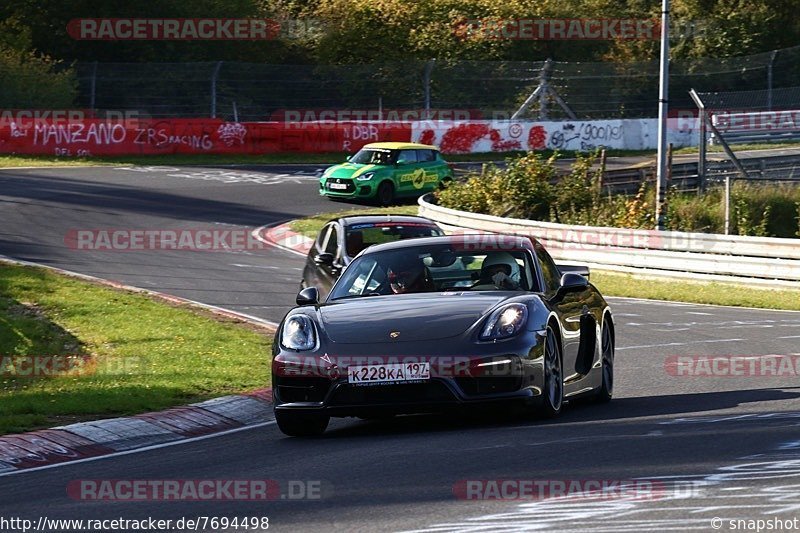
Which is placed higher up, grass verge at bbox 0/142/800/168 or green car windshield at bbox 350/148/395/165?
green car windshield at bbox 350/148/395/165

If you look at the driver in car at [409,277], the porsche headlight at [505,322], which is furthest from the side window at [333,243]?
the porsche headlight at [505,322]

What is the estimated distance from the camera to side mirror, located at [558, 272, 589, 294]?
1027 centimetres

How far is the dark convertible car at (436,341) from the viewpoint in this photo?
906cm

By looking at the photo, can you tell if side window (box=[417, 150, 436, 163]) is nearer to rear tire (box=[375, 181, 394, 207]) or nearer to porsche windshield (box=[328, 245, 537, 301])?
rear tire (box=[375, 181, 394, 207])

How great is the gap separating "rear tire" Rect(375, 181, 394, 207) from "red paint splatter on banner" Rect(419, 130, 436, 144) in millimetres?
8828

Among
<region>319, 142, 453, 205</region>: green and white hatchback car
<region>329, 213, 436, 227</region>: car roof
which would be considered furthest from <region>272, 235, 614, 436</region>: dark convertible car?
<region>319, 142, 453, 205</region>: green and white hatchback car

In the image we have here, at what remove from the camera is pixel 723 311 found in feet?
64.6

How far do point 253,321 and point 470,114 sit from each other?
3195 centimetres

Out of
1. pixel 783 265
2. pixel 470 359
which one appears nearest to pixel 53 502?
pixel 470 359

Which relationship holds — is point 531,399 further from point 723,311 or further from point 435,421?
point 723,311

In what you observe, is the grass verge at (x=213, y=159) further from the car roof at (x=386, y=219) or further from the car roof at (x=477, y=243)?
the car roof at (x=477, y=243)

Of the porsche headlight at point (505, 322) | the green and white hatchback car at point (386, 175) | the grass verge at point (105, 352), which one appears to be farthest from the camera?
the green and white hatchback car at point (386, 175)

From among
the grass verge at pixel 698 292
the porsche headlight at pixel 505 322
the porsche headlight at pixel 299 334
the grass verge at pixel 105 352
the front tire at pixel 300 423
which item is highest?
the porsche headlight at pixel 505 322

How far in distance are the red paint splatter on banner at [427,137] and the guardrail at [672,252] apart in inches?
716
